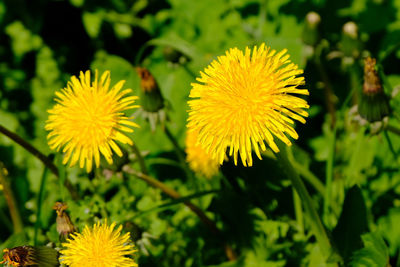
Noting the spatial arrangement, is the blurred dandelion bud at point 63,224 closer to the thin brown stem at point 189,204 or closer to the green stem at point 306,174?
the thin brown stem at point 189,204

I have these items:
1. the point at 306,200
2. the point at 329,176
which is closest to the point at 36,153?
the point at 306,200

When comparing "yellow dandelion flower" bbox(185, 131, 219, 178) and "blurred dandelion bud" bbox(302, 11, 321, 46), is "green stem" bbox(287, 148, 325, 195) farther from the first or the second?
"blurred dandelion bud" bbox(302, 11, 321, 46)

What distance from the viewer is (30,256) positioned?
3.93 ft

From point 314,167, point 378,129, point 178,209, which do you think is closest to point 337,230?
point 378,129

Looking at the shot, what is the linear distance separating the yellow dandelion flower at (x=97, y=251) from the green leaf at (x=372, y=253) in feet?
2.30

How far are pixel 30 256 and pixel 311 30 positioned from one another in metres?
1.40

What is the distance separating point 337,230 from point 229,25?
1.29 meters

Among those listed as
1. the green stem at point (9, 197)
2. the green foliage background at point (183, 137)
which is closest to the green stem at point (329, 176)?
the green foliage background at point (183, 137)

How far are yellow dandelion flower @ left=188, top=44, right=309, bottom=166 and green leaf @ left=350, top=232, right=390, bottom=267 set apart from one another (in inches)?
19.7

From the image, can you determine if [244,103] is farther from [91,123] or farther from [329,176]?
[329,176]

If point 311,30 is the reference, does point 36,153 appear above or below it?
below

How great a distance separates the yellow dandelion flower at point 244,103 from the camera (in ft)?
3.64

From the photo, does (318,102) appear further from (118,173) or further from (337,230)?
(118,173)

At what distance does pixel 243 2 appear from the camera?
239 centimetres
